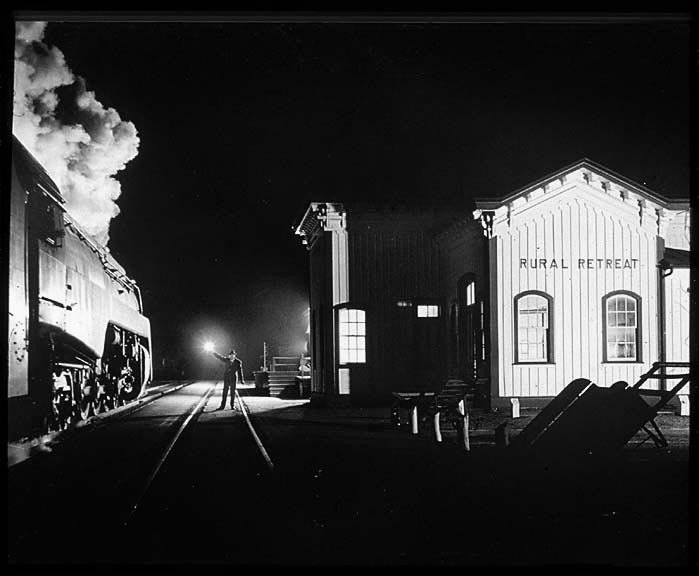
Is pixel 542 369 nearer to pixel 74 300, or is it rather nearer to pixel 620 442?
pixel 620 442

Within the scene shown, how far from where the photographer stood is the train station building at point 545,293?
14438 millimetres

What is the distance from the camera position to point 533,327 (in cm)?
1469

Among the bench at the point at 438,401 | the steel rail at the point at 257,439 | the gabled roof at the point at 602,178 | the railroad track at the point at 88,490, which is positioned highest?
the gabled roof at the point at 602,178

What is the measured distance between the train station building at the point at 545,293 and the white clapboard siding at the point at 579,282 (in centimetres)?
2

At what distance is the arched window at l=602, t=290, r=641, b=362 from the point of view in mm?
14328

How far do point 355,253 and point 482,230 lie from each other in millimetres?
3214

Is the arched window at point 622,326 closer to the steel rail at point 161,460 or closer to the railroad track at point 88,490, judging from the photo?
the railroad track at point 88,490

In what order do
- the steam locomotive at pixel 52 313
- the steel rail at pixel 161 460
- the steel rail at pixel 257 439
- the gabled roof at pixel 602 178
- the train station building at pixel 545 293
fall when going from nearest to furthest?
1. the steel rail at pixel 161 460
2. the steam locomotive at pixel 52 313
3. the steel rail at pixel 257 439
4. the train station building at pixel 545 293
5. the gabled roof at pixel 602 178

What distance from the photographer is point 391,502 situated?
291 inches

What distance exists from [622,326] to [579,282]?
104cm

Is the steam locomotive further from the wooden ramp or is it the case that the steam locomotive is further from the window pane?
the window pane

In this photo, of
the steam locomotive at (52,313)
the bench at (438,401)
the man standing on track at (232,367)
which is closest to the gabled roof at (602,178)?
the bench at (438,401)

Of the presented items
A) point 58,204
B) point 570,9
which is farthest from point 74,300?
point 570,9

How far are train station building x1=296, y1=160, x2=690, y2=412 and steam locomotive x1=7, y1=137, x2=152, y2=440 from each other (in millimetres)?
5372
